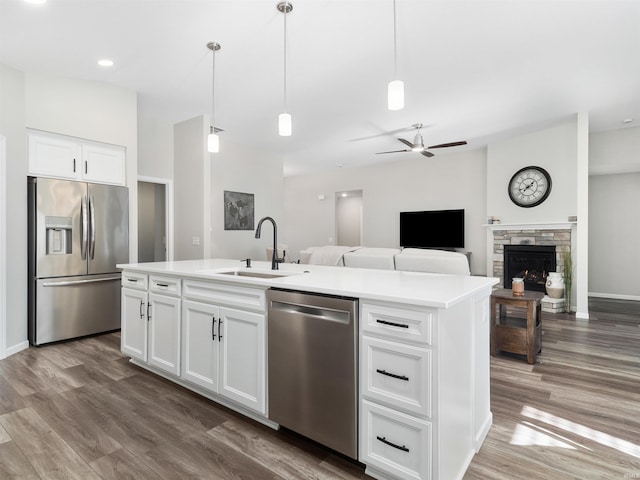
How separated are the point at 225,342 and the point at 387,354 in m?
1.11

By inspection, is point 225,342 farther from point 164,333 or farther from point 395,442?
point 395,442

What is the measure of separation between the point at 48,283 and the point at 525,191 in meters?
6.91

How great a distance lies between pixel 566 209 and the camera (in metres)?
5.53

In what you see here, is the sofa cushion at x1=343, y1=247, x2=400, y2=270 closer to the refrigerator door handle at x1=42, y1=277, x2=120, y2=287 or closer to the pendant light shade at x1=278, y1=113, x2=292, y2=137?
the pendant light shade at x1=278, y1=113, x2=292, y2=137

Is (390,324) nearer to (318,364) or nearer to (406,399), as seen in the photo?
(406,399)

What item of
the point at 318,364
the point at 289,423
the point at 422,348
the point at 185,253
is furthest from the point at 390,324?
the point at 185,253

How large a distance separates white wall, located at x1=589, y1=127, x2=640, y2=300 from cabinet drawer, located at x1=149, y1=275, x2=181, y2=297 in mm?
6716

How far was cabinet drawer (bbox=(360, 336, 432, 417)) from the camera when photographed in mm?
1423

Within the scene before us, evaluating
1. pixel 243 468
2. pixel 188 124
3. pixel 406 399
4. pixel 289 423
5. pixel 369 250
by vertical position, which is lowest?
pixel 243 468

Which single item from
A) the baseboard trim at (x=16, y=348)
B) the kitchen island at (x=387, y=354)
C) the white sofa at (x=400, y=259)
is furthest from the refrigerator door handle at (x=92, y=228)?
the white sofa at (x=400, y=259)

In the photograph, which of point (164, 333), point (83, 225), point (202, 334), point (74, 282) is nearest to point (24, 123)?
point (83, 225)

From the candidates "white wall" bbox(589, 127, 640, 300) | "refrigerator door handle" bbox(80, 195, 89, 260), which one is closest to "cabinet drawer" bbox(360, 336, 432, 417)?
"refrigerator door handle" bbox(80, 195, 89, 260)

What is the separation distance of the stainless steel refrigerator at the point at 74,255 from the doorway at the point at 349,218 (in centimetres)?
586

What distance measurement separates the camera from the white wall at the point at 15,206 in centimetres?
330
